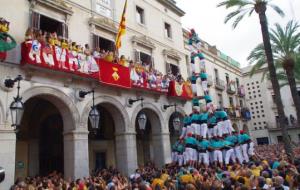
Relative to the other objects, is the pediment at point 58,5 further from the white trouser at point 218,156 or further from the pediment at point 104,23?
the white trouser at point 218,156

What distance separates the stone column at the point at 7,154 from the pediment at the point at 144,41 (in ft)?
33.9

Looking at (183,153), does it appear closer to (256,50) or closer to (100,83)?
(100,83)

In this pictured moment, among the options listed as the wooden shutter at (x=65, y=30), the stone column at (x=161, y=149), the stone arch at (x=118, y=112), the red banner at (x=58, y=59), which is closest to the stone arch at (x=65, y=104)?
the red banner at (x=58, y=59)

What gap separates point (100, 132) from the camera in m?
20.4

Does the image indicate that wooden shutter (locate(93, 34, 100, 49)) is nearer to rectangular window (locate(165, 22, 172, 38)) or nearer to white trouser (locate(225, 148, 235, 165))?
rectangular window (locate(165, 22, 172, 38))

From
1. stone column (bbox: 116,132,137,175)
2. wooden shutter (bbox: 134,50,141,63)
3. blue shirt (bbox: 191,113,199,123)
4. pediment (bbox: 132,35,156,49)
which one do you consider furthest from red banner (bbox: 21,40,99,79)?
blue shirt (bbox: 191,113,199,123)

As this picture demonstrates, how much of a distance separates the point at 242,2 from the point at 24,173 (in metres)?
15.8

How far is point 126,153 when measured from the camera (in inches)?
667

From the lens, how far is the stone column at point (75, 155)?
13906 mm

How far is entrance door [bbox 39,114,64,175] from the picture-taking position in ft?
58.3

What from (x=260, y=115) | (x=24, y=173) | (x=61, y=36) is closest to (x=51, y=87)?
(x=61, y=36)

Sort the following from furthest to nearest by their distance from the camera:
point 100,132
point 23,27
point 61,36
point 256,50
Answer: point 256,50, point 100,132, point 61,36, point 23,27

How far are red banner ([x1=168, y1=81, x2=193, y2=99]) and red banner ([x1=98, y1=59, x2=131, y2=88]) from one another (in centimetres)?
448

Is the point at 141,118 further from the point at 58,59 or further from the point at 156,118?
the point at 58,59
